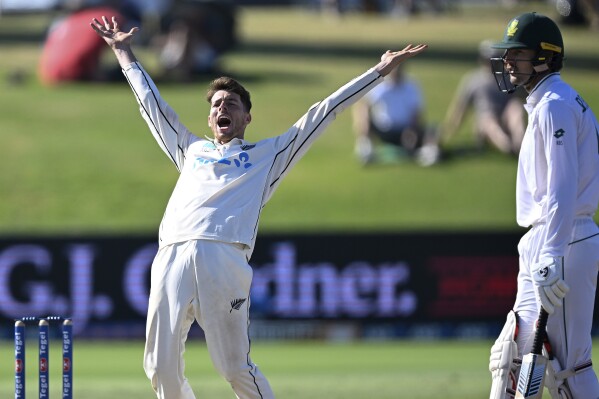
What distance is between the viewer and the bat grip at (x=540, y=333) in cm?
512

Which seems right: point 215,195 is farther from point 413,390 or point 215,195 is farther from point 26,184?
point 26,184

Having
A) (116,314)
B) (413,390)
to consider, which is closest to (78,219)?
(116,314)

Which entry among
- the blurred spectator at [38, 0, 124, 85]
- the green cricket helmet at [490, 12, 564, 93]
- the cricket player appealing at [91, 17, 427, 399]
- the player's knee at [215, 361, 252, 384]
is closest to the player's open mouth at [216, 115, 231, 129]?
the cricket player appealing at [91, 17, 427, 399]

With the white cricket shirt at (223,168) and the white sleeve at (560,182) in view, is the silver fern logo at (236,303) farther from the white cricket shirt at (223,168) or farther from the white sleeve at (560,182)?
the white sleeve at (560,182)

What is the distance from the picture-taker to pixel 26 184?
1396cm

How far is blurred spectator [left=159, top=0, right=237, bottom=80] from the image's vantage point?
1557 cm

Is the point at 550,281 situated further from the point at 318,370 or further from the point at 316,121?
the point at 318,370

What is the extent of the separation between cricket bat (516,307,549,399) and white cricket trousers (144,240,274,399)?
3.95 feet

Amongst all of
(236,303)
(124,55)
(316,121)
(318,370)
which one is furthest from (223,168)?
(318,370)

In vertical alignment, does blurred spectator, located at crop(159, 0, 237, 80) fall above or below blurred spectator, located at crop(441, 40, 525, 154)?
above

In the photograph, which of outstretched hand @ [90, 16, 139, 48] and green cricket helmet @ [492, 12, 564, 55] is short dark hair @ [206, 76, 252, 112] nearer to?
outstretched hand @ [90, 16, 139, 48]

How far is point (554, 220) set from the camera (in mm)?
4984

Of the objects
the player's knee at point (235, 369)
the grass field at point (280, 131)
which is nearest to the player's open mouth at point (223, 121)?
the player's knee at point (235, 369)

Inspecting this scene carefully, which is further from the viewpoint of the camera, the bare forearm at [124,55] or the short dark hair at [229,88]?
the bare forearm at [124,55]
